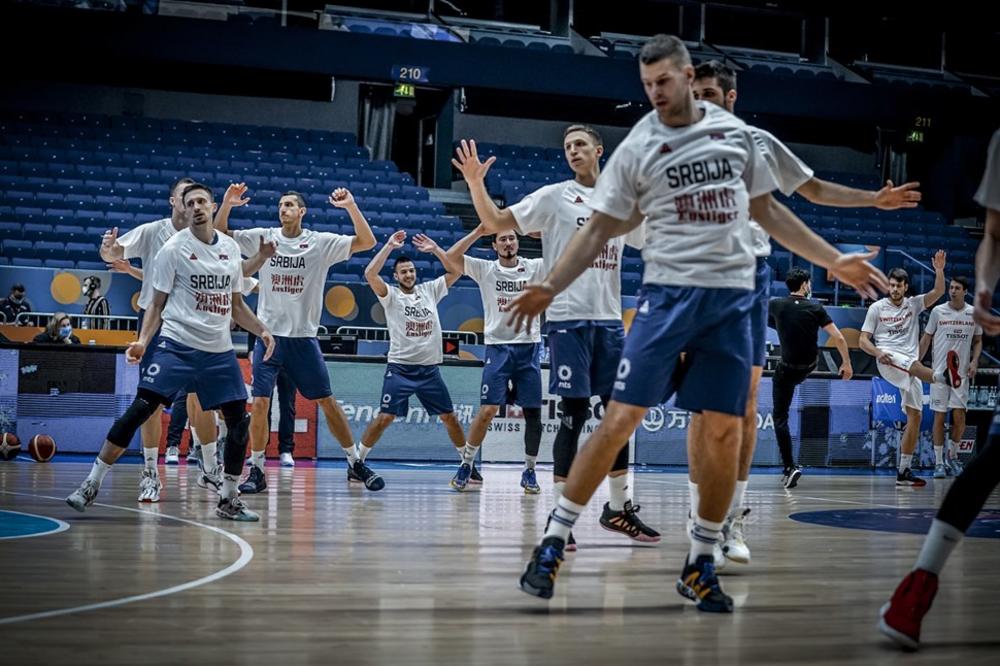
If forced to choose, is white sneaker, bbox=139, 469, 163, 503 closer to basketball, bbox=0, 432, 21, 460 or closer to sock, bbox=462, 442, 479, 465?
sock, bbox=462, 442, 479, 465

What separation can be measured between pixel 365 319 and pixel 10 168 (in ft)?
24.9

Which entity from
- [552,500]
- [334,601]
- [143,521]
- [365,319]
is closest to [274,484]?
[552,500]

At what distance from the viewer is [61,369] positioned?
12.1 m

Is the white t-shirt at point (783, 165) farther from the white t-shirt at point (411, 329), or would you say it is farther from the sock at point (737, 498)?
the white t-shirt at point (411, 329)

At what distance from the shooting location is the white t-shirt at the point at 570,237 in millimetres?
6004

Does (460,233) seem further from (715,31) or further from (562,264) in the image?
(562,264)

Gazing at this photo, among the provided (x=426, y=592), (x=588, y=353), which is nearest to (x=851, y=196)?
(x=588, y=353)

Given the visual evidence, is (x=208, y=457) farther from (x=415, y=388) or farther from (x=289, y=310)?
(x=415, y=388)

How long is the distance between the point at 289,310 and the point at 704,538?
5.10m

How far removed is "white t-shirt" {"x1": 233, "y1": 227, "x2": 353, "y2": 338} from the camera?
8.52m

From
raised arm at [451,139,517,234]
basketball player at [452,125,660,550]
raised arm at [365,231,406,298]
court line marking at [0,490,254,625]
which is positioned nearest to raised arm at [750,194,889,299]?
raised arm at [451,139,517,234]

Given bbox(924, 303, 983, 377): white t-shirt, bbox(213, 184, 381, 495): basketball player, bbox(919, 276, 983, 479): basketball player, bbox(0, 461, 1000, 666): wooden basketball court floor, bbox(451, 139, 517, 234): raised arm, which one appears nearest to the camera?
bbox(0, 461, 1000, 666): wooden basketball court floor

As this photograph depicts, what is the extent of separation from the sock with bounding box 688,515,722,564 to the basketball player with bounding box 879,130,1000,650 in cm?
72

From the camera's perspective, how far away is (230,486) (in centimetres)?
659
